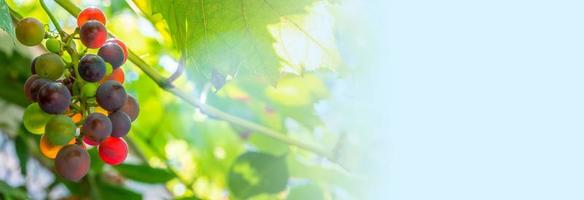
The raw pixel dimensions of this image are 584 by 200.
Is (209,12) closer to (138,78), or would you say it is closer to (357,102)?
(138,78)

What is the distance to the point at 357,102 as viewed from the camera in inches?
54.5

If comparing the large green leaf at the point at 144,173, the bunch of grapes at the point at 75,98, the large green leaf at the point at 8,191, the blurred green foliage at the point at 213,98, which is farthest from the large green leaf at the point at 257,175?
the bunch of grapes at the point at 75,98

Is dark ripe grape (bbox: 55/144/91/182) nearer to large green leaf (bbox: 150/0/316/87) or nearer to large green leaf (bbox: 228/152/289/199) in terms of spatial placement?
large green leaf (bbox: 150/0/316/87)

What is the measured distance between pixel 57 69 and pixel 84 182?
482 mm

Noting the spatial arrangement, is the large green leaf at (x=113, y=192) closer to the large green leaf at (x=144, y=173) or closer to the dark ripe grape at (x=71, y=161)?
the large green leaf at (x=144, y=173)

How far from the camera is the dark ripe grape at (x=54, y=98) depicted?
484 millimetres

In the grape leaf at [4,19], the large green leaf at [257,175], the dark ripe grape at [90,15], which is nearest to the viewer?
the grape leaf at [4,19]

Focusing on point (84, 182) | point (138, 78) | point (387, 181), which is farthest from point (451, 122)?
point (84, 182)

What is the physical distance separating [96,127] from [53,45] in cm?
7

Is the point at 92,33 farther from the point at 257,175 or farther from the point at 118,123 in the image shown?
the point at 257,175

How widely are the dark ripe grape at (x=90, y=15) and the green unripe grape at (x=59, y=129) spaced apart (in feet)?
0.29

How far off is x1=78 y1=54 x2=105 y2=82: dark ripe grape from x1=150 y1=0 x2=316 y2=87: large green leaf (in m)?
0.10

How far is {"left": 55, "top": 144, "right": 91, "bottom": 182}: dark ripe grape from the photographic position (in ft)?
1.62

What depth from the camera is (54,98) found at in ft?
1.59
